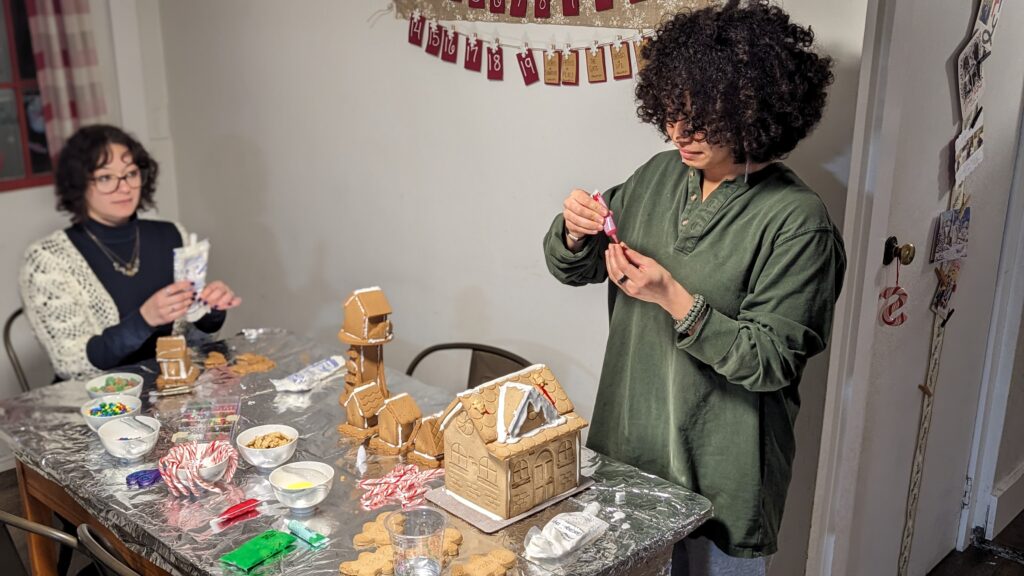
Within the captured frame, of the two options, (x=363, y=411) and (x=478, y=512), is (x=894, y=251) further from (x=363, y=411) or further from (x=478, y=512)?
(x=363, y=411)

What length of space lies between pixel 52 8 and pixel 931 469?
350 centimetres

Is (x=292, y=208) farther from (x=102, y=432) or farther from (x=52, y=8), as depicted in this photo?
(x=102, y=432)

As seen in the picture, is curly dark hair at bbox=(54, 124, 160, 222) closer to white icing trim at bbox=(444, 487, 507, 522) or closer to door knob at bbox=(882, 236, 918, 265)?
white icing trim at bbox=(444, 487, 507, 522)

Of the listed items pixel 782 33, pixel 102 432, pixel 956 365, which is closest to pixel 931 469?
pixel 956 365

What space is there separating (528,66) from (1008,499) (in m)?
2.17

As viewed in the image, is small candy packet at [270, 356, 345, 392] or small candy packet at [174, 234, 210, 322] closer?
small candy packet at [270, 356, 345, 392]

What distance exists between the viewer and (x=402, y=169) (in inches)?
127

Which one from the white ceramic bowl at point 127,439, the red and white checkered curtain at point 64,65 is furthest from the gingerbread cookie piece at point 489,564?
the red and white checkered curtain at point 64,65

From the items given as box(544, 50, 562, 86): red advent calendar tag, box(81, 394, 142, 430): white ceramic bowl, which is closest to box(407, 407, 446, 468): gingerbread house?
box(81, 394, 142, 430): white ceramic bowl

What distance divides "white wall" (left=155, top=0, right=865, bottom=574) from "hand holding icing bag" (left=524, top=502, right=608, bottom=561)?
0.85 meters

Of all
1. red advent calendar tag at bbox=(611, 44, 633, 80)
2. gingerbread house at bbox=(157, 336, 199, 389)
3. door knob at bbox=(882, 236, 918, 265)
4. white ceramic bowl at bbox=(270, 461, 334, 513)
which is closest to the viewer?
white ceramic bowl at bbox=(270, 461, 334, 513)

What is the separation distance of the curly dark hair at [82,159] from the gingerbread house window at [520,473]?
170 cm

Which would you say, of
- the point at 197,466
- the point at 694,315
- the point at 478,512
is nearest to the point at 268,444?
the point at 197,466

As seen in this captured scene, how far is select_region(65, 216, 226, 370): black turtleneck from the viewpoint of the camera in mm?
2623
